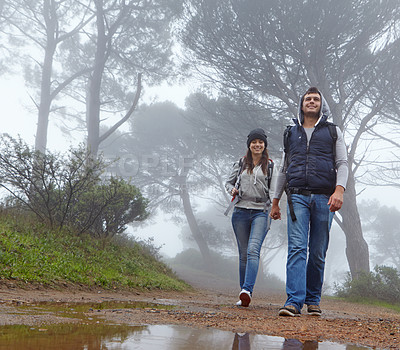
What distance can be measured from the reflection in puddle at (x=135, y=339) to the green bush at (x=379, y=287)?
27.9 ft

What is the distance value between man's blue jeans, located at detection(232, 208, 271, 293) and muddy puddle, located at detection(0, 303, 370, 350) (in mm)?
2125

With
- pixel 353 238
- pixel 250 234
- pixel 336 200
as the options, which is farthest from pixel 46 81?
pixel 336 200

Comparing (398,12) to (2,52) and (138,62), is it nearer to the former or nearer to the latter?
(138,62)

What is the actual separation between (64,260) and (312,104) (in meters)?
3.75

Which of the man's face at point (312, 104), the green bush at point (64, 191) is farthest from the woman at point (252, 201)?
the green bush at point (64, 191)

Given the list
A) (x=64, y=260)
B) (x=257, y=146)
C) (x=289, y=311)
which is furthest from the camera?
(x=64, y=260)

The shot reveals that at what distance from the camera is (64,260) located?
5.66 metres

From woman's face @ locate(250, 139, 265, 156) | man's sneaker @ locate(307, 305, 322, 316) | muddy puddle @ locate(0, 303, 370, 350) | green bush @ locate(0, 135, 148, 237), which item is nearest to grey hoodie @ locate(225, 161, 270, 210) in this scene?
woman's face @ locate(250, 139, 265, 156)

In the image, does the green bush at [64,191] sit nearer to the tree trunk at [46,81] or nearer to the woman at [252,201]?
the woman at [252,201]

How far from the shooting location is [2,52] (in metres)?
25.3

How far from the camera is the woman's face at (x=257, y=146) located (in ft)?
15.0

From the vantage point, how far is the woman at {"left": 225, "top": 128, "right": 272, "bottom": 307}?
→ 4.29 meters

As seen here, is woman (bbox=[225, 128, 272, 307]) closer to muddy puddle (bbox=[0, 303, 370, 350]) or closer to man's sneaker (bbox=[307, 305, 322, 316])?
man's sneaker (bbox=[307, 305, 322, 316])

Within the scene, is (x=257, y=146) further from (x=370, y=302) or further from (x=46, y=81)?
(x=46, y=81)
